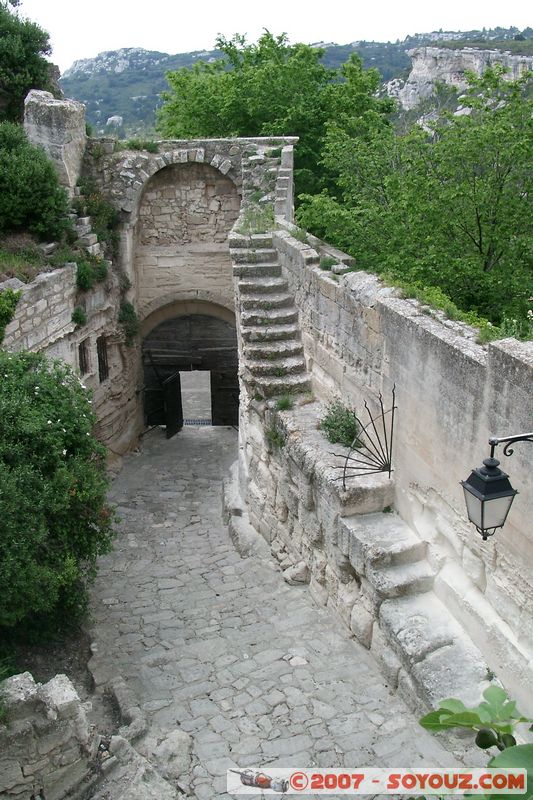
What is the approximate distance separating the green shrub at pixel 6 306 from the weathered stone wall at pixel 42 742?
5596 millimetres

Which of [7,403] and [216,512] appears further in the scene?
[216,512]

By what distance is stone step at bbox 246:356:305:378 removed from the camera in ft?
32.8

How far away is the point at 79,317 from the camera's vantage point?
1289cm

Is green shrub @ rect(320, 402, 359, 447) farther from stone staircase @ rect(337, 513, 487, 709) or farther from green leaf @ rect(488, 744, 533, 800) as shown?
green leaf @ rect(488, 744, 533, 800)

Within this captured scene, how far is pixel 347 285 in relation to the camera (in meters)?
A: 8.37

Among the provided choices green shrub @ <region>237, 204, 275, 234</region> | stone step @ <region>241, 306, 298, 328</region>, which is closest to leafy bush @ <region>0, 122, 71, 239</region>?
green shrub @ <region>237, 204, 275, 234</region>

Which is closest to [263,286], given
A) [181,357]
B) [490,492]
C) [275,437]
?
[275,437]

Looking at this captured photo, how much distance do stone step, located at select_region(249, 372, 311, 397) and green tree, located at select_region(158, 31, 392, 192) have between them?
7921 millimetres

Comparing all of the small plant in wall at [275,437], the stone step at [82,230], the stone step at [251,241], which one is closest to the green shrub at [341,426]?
the small plant in wall at [275,437]

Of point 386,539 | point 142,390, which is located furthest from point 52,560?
point 142,390

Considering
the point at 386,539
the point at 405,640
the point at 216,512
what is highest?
the point at 386,539

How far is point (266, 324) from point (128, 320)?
5.65 m

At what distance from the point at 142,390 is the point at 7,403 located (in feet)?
31.8

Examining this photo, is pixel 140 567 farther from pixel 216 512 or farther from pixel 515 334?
pixel 515 334
